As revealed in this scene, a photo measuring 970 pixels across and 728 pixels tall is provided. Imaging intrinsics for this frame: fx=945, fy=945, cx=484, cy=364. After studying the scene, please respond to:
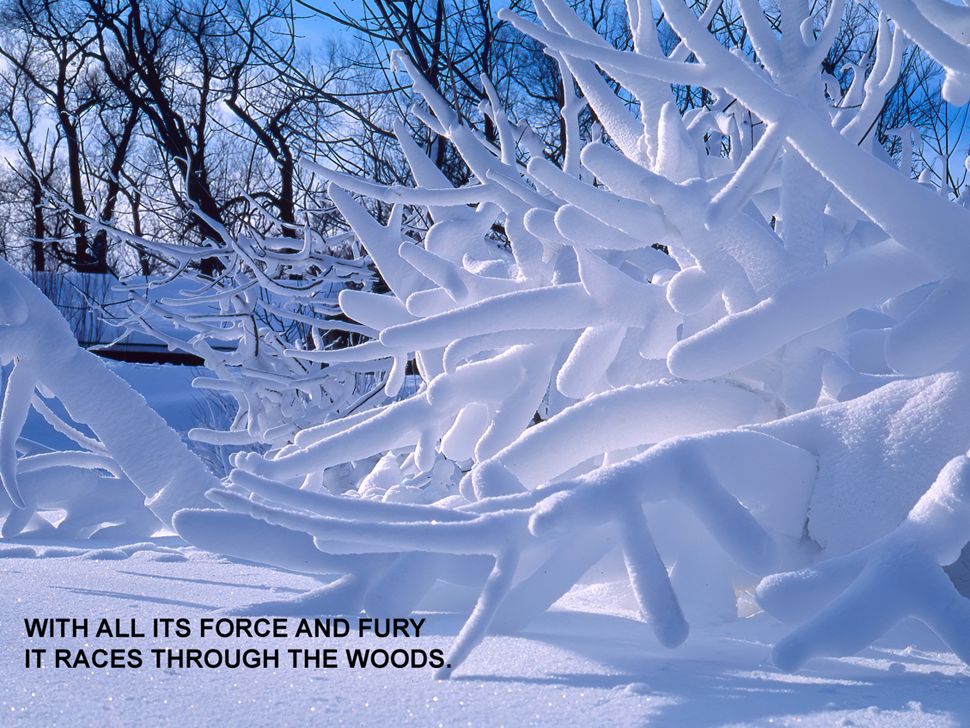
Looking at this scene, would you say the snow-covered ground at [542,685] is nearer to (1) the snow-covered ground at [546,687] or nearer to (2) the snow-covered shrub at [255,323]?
Answer: (1) the snow-covered ground at [546,687]

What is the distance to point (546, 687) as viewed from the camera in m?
0.91

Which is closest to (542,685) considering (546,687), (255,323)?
(546,687)

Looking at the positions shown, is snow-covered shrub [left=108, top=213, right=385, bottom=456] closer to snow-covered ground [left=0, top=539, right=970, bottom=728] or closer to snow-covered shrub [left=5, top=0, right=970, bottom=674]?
snow-covered shrub [left=5, top=0, right=970, bottom=674]

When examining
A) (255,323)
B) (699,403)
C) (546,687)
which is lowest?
(546,687)

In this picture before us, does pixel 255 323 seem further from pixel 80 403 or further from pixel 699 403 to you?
pixel 699 403

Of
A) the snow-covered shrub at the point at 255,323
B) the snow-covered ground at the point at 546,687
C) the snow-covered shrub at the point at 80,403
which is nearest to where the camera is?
the snow-covered ground at the point at 546,687

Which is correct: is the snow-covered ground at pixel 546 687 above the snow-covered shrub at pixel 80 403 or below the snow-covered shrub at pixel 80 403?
below

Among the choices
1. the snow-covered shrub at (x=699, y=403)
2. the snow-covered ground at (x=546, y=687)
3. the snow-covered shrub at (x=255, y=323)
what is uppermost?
the snow-covered shrub at (x=255, y=323)

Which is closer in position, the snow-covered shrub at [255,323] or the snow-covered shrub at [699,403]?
the snow-covered shrub at [699,403]

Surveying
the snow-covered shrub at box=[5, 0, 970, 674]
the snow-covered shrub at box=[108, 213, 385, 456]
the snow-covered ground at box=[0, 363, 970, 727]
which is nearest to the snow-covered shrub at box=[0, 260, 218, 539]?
the snow-covered shrub at box=[5, 0, 970, 674]

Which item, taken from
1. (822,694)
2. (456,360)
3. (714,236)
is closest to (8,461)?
(456,360)

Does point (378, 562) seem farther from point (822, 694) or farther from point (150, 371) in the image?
point (150, 371)

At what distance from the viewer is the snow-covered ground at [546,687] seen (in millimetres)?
820

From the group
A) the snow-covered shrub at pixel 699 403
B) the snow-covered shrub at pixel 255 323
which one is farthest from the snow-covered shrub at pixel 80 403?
the snow-covered shrub at pixel 255 323
